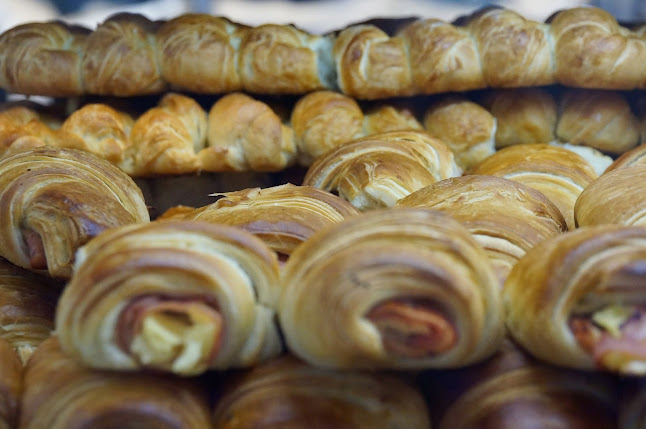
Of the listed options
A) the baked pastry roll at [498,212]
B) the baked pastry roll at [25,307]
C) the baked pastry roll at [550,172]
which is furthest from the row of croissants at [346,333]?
the baked pastry roll at [550,172]

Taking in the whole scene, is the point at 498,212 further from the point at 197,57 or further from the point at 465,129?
the point at 197,57

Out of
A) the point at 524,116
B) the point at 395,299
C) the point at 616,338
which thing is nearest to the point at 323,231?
the point at 395,299

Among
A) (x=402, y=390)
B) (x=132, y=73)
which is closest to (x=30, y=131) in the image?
(x=132, y=73)

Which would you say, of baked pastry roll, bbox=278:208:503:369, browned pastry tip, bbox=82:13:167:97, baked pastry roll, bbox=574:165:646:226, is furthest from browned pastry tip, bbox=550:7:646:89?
baked pastry roll, bbox=278:208:503:369

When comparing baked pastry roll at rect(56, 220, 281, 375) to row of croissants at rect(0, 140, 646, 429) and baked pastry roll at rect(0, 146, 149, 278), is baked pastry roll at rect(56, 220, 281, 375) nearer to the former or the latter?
row of croissants at rect(0, 140, 646, 429)

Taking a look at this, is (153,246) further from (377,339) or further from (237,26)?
(237,26)

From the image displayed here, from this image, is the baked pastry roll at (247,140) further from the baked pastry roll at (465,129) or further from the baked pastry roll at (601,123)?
the baked pastry roll at (601,123)
